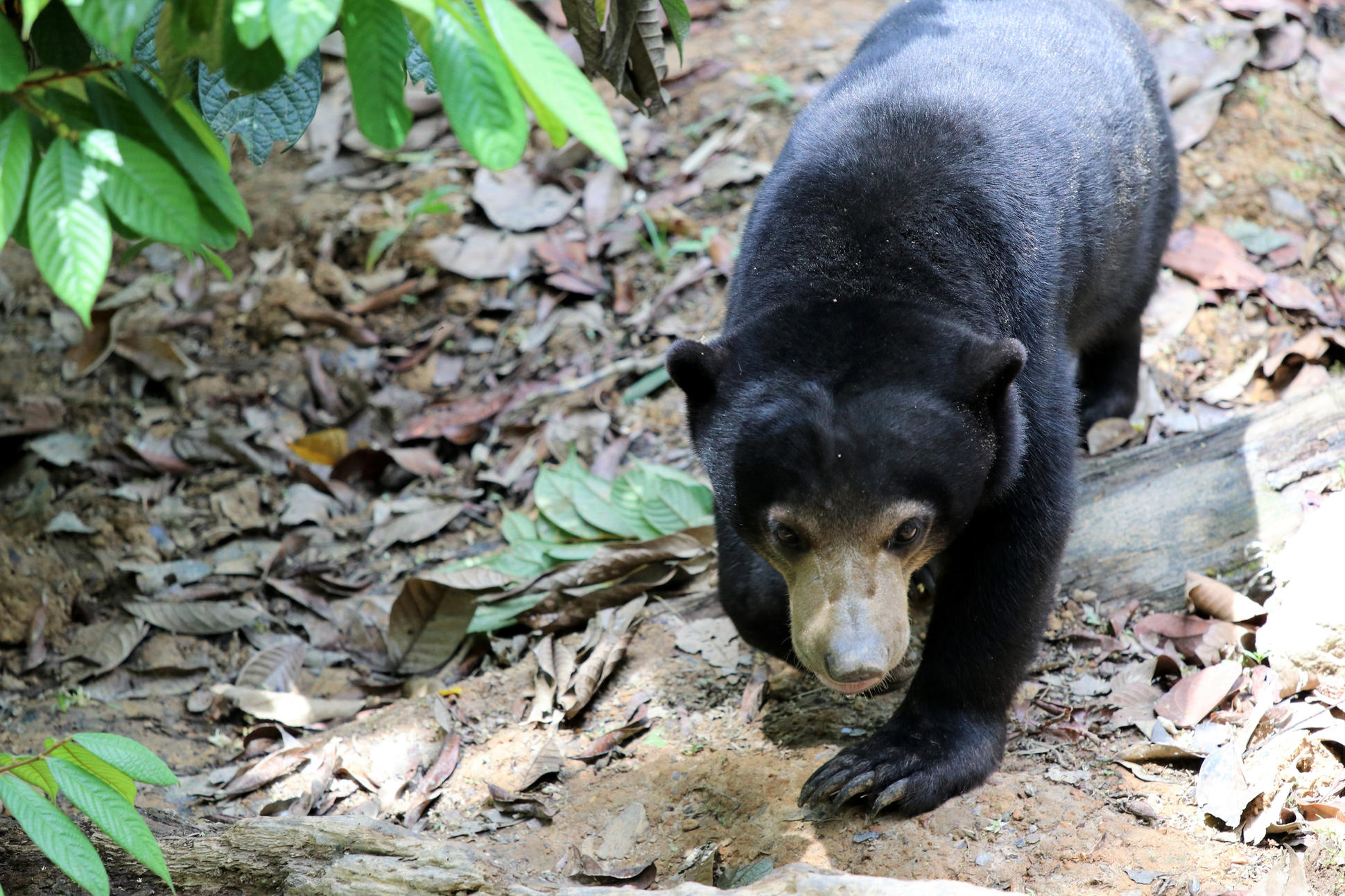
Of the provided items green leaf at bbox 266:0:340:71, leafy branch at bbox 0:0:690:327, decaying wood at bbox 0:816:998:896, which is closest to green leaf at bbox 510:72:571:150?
leafy branch at bbox 0:0:690:327

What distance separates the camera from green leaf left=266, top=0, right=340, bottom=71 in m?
1.49

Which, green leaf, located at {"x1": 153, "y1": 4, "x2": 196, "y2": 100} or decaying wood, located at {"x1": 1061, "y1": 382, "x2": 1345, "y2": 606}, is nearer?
green leaf, located at {"x1": 153, "y1": 4, "x2": 196, "y2": 100}

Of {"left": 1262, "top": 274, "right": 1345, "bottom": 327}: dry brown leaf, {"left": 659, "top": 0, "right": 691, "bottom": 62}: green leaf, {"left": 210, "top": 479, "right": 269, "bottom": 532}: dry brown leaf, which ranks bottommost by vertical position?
{"left": 1262, "top": 274, "right": 1345, "bottom": 327}: dry brown leaf

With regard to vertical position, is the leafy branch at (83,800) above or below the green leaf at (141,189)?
below

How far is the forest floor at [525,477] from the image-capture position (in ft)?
10.8

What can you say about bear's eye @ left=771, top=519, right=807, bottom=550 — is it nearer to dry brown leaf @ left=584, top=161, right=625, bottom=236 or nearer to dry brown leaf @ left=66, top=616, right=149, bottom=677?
dry brown leaf @ left=66, top=616, right=149, bottom=677

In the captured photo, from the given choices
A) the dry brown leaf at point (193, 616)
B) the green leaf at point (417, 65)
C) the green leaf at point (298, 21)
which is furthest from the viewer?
the dry brown leaf at point (193, 616)

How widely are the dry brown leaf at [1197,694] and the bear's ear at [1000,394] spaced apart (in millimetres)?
890

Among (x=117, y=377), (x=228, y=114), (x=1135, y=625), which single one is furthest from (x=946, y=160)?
(x=117, y=377)

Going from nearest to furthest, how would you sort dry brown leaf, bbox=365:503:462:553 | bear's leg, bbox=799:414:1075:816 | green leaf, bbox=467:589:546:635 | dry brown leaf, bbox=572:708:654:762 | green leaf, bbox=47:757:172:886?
green leaf, bbox=47:757:172:886 → bear's leg, bbox=799:414:1075:816 → dry brown leaf, bbox=572:708:654:762 → green leaf, bbox=467:589:546:635 → dry brown leaf, bbox=365:503:462:553

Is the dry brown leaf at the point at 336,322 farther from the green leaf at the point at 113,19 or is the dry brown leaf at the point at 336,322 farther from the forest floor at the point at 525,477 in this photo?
the green leaf at the point at 113,19

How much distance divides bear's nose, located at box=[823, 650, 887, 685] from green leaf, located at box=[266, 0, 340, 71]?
2.01 m

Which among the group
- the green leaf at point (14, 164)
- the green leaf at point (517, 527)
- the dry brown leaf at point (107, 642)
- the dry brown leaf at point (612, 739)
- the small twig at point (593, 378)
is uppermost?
the green leaf at point (14, 164)

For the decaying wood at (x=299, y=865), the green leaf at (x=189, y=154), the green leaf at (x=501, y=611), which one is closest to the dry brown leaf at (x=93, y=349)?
the green leaf at (x=501, y=611)
